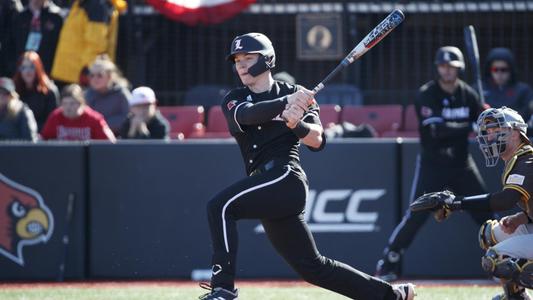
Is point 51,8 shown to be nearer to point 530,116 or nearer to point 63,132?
point 63,132

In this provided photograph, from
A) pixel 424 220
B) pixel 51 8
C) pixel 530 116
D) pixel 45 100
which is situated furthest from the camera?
pixel 51 8

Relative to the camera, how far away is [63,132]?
11328 mm

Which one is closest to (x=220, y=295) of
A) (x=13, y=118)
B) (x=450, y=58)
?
(x=450, y=58)

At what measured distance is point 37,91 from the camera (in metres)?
12.1

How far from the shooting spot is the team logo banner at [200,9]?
43.3 ft

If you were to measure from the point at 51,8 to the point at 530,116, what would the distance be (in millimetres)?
5716

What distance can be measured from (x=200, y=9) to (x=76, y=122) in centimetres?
265

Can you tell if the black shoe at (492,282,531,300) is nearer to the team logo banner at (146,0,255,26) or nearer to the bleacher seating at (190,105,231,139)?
the bleacher seating at (190,105,231,139)

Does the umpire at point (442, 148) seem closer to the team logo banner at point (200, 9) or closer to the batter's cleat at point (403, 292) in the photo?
the batter's cleat at point (403, 292)

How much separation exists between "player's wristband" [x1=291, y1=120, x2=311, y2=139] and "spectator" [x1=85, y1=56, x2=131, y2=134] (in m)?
5.71

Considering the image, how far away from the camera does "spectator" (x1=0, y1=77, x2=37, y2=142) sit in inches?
444

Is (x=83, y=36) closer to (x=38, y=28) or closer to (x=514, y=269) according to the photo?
(x=38, y=28)

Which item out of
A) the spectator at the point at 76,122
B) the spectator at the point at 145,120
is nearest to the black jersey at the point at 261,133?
the spectator at the point at 145,120

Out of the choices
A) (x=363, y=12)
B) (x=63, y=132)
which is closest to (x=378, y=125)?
(x=363, y=12)
